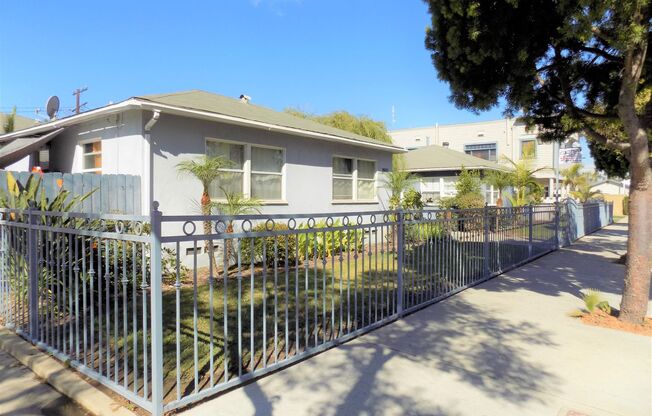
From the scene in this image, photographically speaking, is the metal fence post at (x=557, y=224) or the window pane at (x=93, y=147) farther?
the metal fence post at (x=557, y=224)

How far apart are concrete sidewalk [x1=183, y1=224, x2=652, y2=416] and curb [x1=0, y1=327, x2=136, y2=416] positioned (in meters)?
0.68

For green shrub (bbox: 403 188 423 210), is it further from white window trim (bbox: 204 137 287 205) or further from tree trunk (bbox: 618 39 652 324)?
tree trunk (bbox: 618 39 652 324)

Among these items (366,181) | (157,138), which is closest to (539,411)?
(157,138)

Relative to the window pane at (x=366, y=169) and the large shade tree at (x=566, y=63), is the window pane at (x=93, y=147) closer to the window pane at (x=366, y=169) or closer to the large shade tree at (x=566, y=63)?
the large shade tree at (x=566, y=63)

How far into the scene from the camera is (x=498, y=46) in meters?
5.27

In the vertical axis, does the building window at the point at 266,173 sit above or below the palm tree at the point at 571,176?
below

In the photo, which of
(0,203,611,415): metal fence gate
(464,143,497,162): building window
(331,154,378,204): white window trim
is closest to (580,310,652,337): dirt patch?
(0,203,611,415): metal fence gate

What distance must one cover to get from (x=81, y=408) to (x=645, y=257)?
624cm

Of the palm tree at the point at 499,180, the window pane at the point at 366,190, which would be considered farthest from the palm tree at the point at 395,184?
the palm tree at the point at 499,180

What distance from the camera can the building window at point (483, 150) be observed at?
1362 inches

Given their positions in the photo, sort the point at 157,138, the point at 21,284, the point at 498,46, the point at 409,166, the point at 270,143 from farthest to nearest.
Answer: the point at 409,166
the point at 270,143
the point at 157,138
the point at 498,46
the point at 21,284

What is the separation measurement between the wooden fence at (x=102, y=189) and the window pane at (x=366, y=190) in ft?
25.7

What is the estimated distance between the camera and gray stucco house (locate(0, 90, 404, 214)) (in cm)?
820

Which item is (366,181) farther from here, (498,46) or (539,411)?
(539,411)
